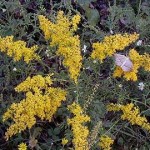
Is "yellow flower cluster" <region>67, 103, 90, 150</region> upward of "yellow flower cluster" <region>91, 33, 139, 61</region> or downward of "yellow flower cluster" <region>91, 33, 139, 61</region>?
downward

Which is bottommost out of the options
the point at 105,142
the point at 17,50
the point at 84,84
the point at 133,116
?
the point at 105,142

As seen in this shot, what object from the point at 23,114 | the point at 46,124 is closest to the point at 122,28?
the point at 46,124

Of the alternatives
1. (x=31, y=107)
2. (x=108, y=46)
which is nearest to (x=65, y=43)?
(x=108, y=46)

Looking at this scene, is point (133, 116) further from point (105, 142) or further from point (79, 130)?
point (79, 130)

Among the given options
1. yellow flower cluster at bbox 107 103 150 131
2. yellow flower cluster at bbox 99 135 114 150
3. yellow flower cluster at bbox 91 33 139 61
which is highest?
yellow flower cluster at bbox 91 33 139 61

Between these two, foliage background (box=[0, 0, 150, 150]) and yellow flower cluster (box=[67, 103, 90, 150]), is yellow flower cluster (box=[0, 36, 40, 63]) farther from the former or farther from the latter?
yellow flower cluster (box=[67, 103, 90, 150])

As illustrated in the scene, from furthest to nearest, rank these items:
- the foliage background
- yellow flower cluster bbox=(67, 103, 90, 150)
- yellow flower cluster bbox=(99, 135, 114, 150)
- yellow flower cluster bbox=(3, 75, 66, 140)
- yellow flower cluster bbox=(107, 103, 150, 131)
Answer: the foliage background, yellow flower cluster bbox=(107, 103, 150, 131), yellow flower cluster bbox=(99, 135, 114, 150), yellow flower cluster bbox=(3, 75, 66, 140), yellow flower cluster bbox=(67, 103, 90, 150)

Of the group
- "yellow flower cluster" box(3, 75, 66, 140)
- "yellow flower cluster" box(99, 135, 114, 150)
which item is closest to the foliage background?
"yellow flower cluster" box(99, 135, 114, 150)

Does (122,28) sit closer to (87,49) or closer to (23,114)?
(87,49)

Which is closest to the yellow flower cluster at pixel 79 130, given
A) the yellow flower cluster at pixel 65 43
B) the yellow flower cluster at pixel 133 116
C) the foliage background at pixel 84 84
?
the foliage background at pixel 84 84

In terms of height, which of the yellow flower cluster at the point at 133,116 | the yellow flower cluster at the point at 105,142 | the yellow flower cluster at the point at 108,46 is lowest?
the yellow flower cluster at the point at 105,142

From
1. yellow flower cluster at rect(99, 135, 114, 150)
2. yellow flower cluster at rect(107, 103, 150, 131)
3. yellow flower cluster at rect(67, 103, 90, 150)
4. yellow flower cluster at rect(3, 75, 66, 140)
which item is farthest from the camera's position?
yellow flower cluster at rect(107, 103, 150, 131)

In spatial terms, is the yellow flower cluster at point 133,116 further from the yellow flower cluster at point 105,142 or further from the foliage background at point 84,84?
the yellow flower cluster at point 105,142
